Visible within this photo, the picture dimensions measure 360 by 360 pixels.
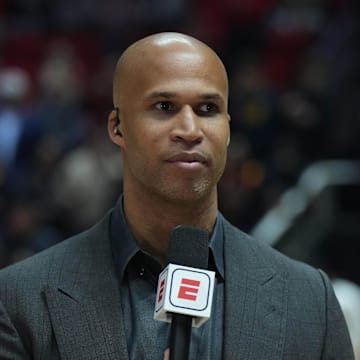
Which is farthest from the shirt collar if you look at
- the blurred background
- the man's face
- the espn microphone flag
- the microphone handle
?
the blurred background

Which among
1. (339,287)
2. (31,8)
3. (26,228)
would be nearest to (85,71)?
(31,8)

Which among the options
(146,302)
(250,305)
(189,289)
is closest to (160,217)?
(146,302)

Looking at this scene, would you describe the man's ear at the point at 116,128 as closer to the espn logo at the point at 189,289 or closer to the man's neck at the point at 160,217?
the man's neck at the point at 160,217

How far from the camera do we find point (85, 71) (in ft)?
36.1

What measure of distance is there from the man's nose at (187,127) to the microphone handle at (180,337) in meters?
0.56

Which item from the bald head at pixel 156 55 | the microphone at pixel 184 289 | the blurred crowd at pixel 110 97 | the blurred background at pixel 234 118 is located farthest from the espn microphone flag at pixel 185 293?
the blurred crowd at pixel 110 97

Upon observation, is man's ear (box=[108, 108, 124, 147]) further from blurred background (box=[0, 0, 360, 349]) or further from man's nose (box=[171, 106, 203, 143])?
blurred background (box=[0, 0, 360, 349])

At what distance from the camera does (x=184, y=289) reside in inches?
95.1

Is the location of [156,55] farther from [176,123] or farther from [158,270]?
[158,270]

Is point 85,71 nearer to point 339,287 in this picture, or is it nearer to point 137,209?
point 339,287

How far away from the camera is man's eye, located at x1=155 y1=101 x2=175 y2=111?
282cm

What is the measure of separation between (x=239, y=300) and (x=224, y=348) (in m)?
A: 0.16

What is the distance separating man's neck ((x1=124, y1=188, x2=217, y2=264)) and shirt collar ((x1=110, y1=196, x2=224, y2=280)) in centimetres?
3

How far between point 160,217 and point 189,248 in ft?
1.41
